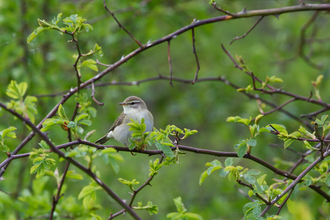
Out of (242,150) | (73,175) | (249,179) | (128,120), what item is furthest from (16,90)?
(128,120)

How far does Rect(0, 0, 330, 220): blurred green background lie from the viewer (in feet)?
16.6

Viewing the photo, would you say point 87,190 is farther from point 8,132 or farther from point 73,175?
point 8,132

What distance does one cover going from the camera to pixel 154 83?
8492 millimetres

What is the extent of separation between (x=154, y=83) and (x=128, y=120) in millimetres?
4275

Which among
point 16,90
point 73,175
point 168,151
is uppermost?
point 16,90

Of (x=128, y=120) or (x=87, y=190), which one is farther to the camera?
(x=128, y=120)

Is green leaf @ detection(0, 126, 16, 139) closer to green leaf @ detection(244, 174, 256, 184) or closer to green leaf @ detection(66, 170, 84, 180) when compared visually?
green leaf @ detection(66, 170, 84, 180)

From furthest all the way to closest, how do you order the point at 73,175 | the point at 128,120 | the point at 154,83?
the point at 154,83, the point at 128,120, the point at 73,175

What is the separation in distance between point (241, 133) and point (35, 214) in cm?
485

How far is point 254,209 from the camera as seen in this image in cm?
209

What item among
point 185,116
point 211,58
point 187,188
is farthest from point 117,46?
point 187,188

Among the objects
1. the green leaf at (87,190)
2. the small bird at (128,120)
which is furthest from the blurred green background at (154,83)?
the green leaf at (87,190)

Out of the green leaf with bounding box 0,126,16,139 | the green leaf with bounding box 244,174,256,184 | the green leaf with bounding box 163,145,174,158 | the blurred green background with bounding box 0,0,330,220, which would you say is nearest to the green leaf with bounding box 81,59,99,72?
the green leaf with bounding box 0,126,16,139

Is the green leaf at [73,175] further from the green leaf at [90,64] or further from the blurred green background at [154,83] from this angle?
the blurred green background at [154,83]
